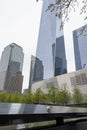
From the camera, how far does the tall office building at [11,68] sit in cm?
9625

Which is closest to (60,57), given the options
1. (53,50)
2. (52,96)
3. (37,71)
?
(53,50)

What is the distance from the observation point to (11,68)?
10800 cm

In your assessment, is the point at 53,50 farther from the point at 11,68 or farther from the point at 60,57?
the point at 11,68

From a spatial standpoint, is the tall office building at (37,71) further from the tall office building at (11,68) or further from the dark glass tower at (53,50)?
the tall office building at (11,68)

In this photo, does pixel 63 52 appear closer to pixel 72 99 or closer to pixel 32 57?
pixel 32 57

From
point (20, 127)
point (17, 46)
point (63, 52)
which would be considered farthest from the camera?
point (17, 46)

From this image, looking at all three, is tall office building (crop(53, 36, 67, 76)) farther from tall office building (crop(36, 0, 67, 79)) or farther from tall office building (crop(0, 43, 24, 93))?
tall office building (crop(0, 43, 24, 93))

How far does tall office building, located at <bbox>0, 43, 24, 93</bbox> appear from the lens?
96250 millimetres

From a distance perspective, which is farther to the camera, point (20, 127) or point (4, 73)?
point (4, 73)

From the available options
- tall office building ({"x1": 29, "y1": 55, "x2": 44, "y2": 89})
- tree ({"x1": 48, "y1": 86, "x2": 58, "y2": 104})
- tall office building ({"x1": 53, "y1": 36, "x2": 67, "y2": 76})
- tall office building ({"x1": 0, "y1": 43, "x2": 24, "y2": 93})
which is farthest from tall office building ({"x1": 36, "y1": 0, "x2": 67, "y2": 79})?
tree ({"x1": 48, "y1": 86, "x2": 58, "y2": 104})

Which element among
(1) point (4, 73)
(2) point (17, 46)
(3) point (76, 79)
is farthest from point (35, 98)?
(2) point (17, 46)

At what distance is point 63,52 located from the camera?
81.4 meters

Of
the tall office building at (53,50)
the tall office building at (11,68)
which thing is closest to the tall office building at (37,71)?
the tall office building at (53,50)

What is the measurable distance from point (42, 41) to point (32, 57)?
26.3m
